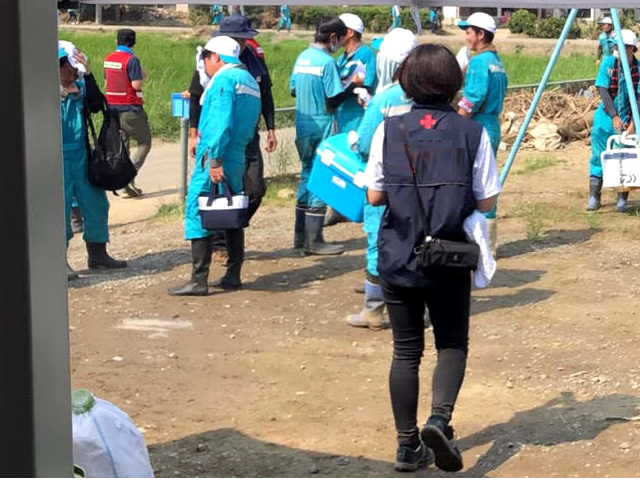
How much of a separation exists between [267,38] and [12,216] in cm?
3563

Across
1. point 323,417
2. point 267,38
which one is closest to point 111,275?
point 323,417

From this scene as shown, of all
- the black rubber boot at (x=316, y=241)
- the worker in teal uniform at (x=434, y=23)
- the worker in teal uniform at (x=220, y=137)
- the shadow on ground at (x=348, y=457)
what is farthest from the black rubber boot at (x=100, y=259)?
the worker in teal uniform at (x=434, y=23)

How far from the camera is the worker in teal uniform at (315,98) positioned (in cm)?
855

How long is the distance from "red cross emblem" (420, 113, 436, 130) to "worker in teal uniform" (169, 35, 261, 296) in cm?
284

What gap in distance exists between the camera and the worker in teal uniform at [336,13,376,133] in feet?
28.5

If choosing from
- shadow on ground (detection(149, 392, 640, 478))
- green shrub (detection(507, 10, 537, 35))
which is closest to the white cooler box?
shadow on ground (detection(149, 392, 640, 478))

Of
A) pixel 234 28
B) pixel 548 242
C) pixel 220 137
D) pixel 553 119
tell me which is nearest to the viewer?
pixel 220 137

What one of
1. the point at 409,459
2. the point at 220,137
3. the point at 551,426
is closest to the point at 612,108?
the point at 220,137

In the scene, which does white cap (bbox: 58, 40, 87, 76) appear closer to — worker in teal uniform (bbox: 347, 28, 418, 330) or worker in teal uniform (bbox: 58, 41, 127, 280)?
worker in teal uniform (bbox: 58, 41, 127, 280)

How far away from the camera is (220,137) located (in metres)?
7.16

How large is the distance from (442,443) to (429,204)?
963mm

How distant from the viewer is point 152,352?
645 cm

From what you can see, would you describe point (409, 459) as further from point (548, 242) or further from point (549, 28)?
point (549, 28)

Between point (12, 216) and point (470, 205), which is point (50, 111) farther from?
point (470, 205)
